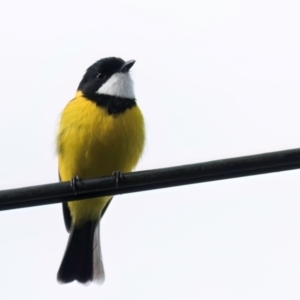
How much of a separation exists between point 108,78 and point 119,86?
0.67 feet

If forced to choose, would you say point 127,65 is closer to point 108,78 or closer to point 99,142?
point 108,78

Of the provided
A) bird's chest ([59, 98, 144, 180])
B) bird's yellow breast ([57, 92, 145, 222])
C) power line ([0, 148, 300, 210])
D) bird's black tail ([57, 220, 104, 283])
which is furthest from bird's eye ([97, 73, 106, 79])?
power line ([0, 148, 300, 210])

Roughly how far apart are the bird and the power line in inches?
70.4

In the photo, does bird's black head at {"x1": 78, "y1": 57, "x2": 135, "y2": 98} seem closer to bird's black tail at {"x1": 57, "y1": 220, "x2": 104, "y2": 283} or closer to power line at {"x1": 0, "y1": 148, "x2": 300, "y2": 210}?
bird's black tail at {"x1": 57, "y1": 220, "x2": 104, "y2": 283}

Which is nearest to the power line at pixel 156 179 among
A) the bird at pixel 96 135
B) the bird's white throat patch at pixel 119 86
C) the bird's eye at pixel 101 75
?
the bird at pixel 96 135

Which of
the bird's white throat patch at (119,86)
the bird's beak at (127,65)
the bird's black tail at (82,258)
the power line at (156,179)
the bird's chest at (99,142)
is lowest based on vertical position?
the power line at (156,179)

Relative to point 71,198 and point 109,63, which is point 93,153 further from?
point 71,198

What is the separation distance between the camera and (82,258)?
25.5 ft

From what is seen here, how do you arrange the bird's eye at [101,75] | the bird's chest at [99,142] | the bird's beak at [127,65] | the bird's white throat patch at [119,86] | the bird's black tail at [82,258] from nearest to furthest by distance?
the bird's chest at [99,142]
the bird's white throat patch at [119,86]
the bird's eye at [101,75]
the bird's beak at [127,65]
the bird's black tail at [82,258]

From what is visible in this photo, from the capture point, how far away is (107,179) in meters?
4.44

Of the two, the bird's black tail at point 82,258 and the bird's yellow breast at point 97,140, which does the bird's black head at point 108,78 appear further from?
the bird's black tail at point 82,258

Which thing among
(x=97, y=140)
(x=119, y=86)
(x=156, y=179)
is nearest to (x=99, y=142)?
(x=97, y=140)

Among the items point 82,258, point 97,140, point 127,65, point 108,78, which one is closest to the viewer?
point 97,140

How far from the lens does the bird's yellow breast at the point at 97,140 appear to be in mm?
6582
